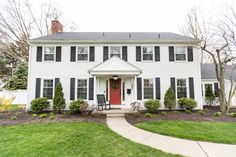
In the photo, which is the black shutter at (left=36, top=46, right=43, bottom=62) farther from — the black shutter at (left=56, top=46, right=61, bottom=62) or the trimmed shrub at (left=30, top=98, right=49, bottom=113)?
the trimmed shrub at (left=30, top=98, right=49, bottom=113)

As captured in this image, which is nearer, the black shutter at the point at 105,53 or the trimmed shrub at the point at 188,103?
the trimmed shrub at the point at 188,103

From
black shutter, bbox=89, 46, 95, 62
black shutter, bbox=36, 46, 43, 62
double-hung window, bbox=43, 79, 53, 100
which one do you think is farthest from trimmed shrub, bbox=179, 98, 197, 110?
black shutter, bbox=36, 46, 43, 62

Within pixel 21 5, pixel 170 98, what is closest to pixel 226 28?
pixel 170 98

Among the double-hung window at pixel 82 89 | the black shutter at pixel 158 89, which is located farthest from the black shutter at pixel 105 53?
the black shutter at pixel 158 89

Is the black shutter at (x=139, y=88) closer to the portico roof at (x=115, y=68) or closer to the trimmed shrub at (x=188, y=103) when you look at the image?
the portico roof at (x=115, y=68)

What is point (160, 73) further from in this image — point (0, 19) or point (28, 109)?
point (0, 19)

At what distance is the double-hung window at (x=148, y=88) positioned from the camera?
11.3 meters

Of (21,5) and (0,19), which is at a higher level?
(21,5)

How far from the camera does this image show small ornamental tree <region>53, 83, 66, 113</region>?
399 inches

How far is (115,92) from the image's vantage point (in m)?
11.5

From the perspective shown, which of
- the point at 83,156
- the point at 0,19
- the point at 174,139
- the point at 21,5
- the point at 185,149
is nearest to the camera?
the point at 83,156

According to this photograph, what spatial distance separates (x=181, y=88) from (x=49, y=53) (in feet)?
33.5

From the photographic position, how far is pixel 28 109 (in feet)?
36.2

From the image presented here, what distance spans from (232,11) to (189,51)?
4.02 m
